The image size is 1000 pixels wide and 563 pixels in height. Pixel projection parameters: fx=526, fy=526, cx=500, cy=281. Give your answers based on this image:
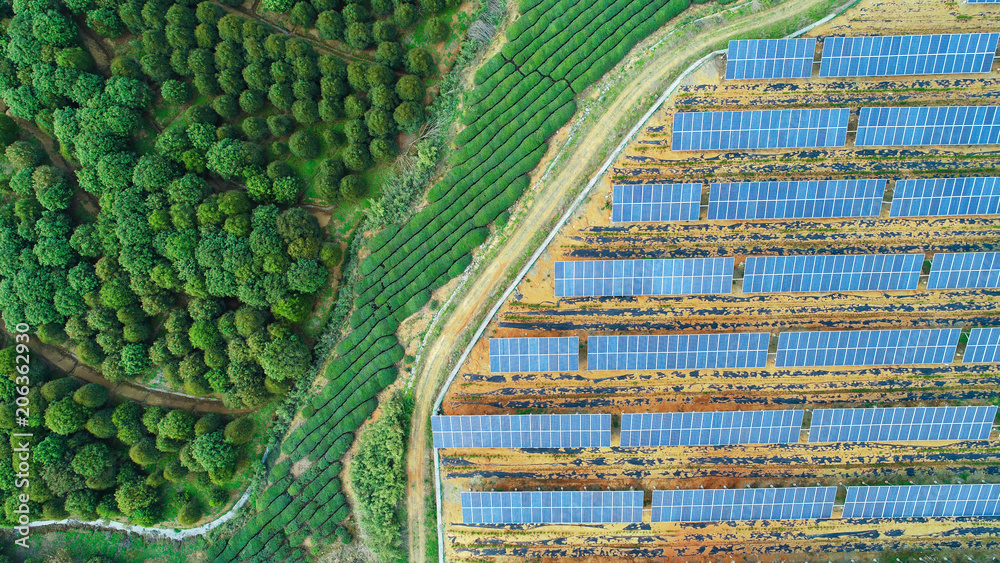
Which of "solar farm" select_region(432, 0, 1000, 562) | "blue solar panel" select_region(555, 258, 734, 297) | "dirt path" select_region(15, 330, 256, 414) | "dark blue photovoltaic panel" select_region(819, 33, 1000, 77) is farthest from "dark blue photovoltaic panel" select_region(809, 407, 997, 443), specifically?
"dirt path" select_region(15, 330, 256, 414)

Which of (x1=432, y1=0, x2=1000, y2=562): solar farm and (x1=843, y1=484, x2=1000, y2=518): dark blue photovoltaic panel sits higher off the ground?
(x1=432, y1=0, x2=1000, y2=562): solar farm

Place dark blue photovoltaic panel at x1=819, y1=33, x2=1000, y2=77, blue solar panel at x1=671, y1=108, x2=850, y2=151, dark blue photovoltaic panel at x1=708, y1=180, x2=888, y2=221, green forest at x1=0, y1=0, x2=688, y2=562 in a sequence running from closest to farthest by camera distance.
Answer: dark blue photovoltaic panel at x1=819, y1=33, x2=1000, y2=77 → blue solar panel at x1=671, y1=108, x2=850, y2=151 → dark blue photovoltaic panel at x1=708, y1=180, x2=888, y2=221 → green forest at x1=0, y1=0, x2=688, y2=562

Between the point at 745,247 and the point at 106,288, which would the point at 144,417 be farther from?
the point at 745,247

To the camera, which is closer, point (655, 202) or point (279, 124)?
point (655, 202)

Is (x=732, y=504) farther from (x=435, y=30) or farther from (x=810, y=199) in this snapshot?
(x=435, y=30)

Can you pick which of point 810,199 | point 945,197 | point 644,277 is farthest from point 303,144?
point 945,197

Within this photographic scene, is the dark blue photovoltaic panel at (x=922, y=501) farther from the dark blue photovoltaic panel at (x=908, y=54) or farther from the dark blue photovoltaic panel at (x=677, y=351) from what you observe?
the dark blue photovoltaic panel at (x=908, y=54)

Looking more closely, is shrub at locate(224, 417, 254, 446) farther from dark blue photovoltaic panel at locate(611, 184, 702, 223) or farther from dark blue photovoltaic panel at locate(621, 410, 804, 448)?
dark blue photovoltaic panel at locate(611, 184, 702, 223)

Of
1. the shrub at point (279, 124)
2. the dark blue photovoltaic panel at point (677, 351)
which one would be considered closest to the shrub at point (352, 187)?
the shrub at point (279, 124)
